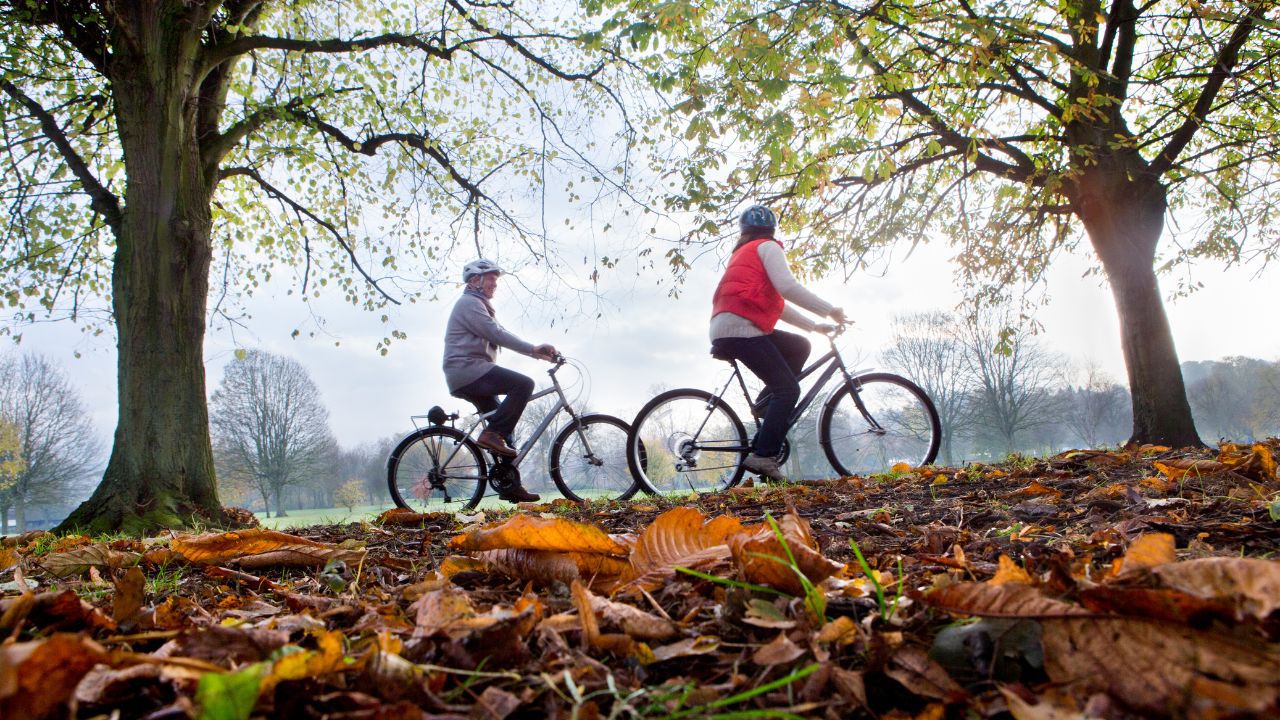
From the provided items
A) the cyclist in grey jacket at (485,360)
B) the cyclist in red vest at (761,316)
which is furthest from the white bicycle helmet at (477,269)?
the cyclist in red vest at (761,316)

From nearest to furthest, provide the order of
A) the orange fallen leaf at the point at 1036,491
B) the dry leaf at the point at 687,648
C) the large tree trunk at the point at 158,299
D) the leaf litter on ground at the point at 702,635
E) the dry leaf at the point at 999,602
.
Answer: the leaf litter on ground at the point at 702,635 → the dry leaf at the point at 999,602 → the dry leaf at the point at 687,648 → the orange fallen leaf at the point at 1036,491 → the large tree trunk at the point at 158,299

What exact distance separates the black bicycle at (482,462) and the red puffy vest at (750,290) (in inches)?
77.0

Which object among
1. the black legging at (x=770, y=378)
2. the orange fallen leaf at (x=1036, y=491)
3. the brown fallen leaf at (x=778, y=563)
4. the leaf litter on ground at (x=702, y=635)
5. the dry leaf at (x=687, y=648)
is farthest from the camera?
the black legging at (x=770, y=378)

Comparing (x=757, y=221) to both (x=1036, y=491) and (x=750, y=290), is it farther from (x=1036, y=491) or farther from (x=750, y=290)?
(x=1036, y=491)

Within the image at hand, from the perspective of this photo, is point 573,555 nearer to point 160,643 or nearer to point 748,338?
point 160,643

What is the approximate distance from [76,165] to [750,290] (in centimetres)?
660

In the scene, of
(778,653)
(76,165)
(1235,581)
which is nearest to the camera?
(1235,581)

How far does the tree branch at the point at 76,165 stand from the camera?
609 cm

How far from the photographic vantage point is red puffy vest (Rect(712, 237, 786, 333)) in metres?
5.48

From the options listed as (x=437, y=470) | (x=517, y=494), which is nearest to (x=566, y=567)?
(x=517, y=494)

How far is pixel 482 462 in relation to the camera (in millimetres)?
7184

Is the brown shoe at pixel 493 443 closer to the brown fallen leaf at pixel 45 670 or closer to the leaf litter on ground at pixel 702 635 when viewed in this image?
the leaf litter on ground at pixel 702 635

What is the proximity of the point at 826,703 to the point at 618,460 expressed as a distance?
6091mm

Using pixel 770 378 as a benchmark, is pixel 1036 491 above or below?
below
